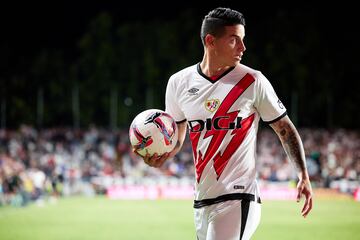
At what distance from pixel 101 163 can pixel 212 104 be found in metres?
23.6

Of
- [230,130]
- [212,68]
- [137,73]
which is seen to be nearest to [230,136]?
[230,130]

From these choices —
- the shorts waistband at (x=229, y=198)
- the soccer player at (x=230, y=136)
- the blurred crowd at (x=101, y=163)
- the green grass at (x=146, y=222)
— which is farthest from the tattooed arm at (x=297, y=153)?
the blurred crowd at (x=101, y=163)

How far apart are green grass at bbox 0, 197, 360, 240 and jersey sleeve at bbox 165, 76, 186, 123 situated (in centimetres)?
691

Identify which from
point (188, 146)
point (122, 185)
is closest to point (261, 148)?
point (188, 146)

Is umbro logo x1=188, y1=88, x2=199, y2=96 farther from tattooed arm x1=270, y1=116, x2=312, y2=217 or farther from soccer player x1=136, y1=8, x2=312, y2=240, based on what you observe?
tattooed arm x1=270, y1=116, x2=312, y2=217

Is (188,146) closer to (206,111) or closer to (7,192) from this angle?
(7,192)

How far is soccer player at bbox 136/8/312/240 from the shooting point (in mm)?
4625

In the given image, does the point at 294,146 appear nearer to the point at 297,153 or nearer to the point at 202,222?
the point at 297,153

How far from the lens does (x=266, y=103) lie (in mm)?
4629

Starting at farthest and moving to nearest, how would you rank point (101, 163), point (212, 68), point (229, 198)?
1. point (101, 163)
2. point (212, 68)
3. point (229, 198)

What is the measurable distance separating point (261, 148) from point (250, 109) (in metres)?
24.3

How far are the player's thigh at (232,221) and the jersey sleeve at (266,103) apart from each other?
A: 68 cm

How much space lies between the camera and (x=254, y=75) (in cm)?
469

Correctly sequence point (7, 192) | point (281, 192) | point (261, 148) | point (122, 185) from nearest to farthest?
point (7, 192) < point (281, 192) < point (122, 185) < point (261, 148)
